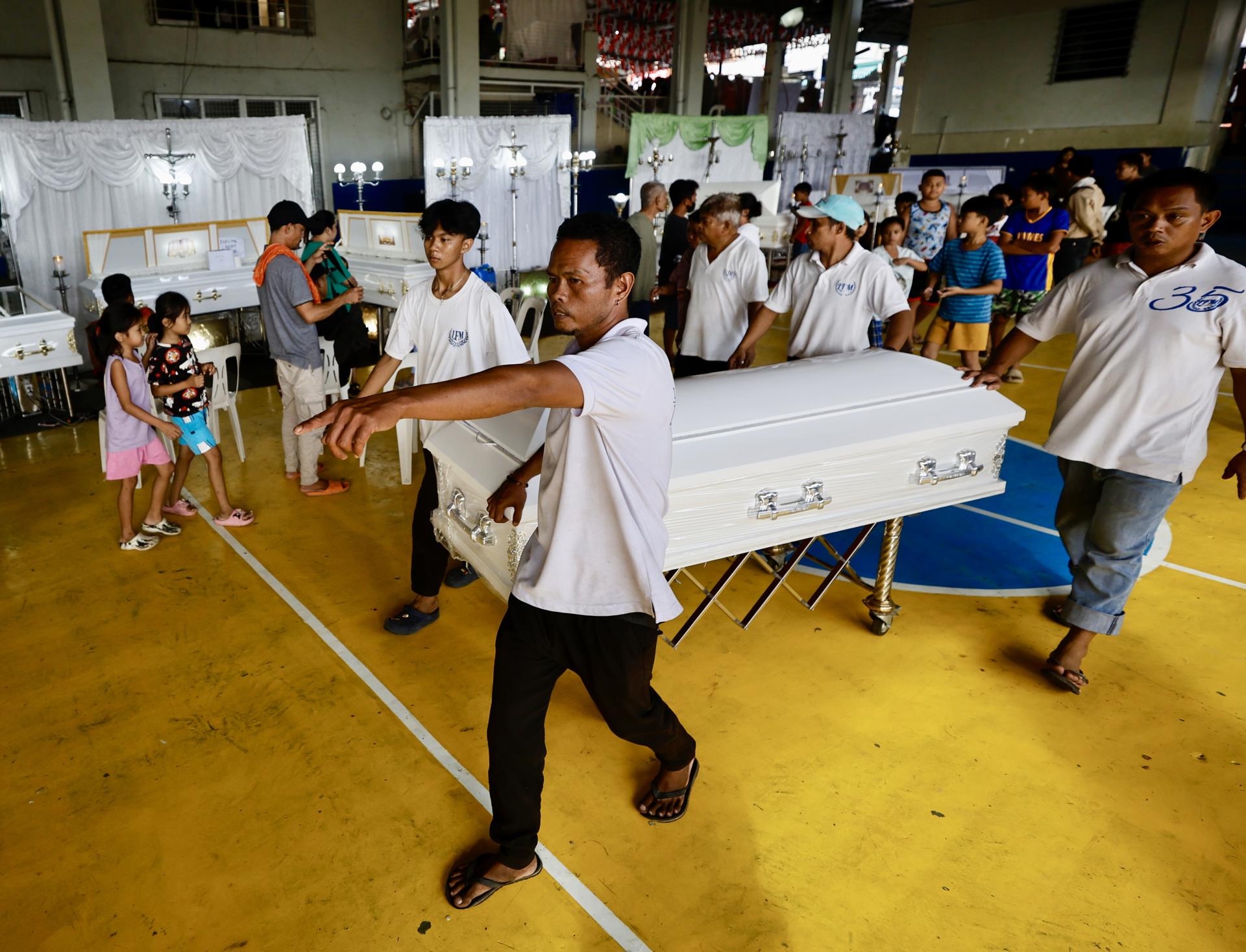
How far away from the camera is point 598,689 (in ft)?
6.06

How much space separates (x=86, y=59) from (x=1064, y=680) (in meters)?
12.3

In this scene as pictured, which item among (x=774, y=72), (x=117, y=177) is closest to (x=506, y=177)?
(x=117, y=177)

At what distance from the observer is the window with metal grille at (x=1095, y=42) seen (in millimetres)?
12750

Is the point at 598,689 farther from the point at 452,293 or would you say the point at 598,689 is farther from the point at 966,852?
the point at 452,293

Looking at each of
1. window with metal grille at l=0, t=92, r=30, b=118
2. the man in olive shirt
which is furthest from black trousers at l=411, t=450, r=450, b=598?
window with metal grille at l=0, t=92, r=30, b=118

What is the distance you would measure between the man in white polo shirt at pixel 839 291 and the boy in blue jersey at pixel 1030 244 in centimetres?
305

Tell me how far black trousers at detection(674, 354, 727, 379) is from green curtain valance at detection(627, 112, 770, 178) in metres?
8.82

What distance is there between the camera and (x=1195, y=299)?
95.4 inches

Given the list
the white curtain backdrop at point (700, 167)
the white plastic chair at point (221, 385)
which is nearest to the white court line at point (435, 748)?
the white plastic chair at point (221, 385)

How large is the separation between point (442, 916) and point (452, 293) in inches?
76.6

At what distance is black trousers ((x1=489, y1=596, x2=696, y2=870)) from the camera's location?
5.80ft

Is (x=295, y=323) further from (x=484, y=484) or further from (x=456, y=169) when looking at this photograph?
(x=456, y=169)

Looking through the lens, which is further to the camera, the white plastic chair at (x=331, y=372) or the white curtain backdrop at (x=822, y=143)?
the white curtain backdrop at (x=822, y=143)

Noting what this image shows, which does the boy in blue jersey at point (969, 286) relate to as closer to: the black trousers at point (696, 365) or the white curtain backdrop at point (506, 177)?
the black trousers at point (696, 365)
